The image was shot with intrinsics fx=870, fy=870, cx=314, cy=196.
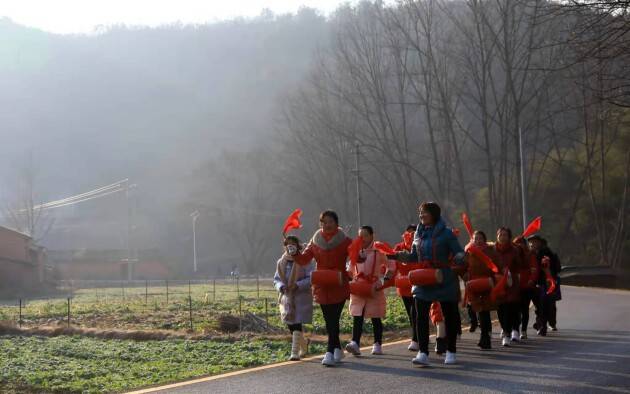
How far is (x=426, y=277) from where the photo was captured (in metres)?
10.6

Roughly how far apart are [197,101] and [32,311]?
114115 mm

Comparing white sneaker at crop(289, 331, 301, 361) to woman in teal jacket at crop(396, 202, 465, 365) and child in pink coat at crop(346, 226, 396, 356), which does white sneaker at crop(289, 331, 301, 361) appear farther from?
woman in teal jacket at crop(396, 202, 465, 365)

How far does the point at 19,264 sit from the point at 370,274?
175 ft

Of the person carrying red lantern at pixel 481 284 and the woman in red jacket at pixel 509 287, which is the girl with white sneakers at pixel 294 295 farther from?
the woman in red jacket at pixel 509 287

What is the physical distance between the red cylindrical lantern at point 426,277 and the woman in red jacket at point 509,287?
115 inches

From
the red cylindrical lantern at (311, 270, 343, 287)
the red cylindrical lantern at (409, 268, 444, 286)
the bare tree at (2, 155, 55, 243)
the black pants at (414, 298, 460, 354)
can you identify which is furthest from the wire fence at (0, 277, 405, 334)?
the bare tree at (2, 155, 55, 243)

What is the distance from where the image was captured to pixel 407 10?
1737 inches

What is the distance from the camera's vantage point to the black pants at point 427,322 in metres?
10.6

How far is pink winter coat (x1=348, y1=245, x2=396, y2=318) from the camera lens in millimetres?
12297

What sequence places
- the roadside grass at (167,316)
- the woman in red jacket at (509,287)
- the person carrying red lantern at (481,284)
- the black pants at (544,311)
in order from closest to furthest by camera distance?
the person carrying red lantern at (481,284) < the woman in red jacket at (509,287) < the black pants at (544,311) < the roadside grass at (167,316)

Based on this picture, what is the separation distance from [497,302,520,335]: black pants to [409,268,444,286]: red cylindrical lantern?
3142mm

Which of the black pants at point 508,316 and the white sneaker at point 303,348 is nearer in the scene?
the white sneaker at point 303,348

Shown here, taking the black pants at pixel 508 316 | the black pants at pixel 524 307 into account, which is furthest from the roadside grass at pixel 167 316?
the black pants at pixel 508 316

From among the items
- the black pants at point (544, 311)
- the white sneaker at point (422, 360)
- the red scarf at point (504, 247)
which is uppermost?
the red scarf at point (504, 247)
